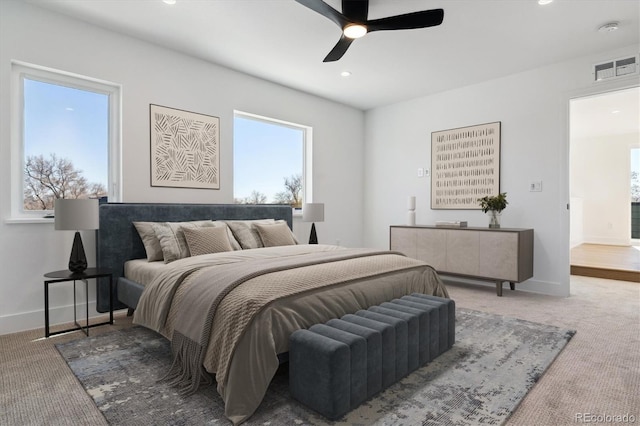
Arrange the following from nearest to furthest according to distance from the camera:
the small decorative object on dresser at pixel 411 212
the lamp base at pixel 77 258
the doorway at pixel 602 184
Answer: the lamp base at pixel 77 258, the small decorative object on dresser at pixel 411 212, the doorway at pixel 602 184

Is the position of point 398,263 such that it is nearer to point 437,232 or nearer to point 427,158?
point 437,232

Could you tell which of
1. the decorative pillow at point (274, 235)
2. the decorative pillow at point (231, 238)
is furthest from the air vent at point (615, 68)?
the decorative pillow at point (231, 238)

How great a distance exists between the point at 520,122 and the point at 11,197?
213 inches

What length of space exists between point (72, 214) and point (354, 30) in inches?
103

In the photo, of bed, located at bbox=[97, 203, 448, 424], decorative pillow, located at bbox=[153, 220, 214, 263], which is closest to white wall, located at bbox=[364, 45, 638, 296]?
bed, located at bbox=[97, 203, 448, 424]

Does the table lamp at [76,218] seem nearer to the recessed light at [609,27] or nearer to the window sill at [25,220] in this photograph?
the window sill at [25,220]

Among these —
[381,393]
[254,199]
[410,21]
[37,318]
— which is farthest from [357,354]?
[254,199]

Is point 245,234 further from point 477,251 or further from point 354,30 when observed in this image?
point 477,251

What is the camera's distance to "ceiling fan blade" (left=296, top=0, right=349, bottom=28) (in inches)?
93.6

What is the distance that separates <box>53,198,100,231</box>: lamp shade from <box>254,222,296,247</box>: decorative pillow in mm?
1528

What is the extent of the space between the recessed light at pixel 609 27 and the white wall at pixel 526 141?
2.08ft

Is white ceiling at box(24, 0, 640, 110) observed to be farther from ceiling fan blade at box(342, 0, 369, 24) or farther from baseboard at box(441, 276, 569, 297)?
baseboard at box(441, 276, 569, 297)

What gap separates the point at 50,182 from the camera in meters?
3.21

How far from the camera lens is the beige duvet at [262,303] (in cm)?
173
